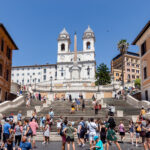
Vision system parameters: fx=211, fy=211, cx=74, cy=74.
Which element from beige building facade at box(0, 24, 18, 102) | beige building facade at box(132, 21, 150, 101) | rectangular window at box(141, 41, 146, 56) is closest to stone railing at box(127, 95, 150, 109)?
beige building facade at box(132, 21, 150, 101)

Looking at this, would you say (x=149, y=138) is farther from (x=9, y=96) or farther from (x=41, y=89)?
(x=41, y=89)

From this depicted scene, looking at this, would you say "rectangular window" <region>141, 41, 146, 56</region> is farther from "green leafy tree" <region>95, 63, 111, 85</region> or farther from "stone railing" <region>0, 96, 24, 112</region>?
"green leafy tree" <region>95, 63, 111, 85</region>

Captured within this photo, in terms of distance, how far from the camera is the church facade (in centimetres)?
10050

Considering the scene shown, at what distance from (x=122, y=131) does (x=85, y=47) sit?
9408cm

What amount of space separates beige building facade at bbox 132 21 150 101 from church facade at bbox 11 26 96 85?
211 feet

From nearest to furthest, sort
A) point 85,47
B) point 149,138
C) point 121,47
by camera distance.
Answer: point 149,138 < point 121,47 < point 85,47

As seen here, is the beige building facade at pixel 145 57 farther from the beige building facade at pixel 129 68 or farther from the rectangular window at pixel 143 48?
the beige building facade at pixel 129 68

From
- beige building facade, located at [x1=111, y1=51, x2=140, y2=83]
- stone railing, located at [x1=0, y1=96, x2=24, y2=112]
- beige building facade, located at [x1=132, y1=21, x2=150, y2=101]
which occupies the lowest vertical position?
stone railing, located at [x1=0, y1=96, x2=24, y2=112]

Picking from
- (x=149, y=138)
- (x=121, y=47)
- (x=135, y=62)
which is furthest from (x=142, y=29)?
(x=135, y=62)

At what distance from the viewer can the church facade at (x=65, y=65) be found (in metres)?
100

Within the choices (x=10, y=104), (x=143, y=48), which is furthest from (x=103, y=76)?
(x=10, y=104)

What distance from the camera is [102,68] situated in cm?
6938

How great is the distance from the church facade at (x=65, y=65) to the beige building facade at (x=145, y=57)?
64.3 metres

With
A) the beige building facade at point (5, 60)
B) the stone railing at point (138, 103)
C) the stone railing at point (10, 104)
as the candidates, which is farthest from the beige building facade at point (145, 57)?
the beige building facade at point (5, 60)
